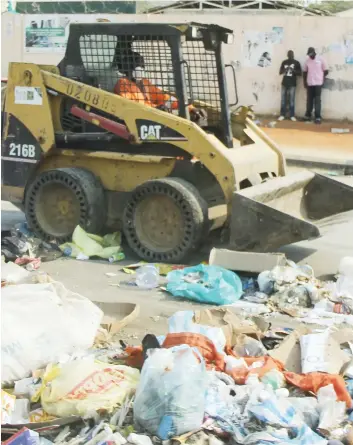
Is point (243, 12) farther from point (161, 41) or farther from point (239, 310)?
point (239, 310)

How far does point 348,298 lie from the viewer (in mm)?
6129

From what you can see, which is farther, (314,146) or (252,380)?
(314,146)

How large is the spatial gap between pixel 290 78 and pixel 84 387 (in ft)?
47.0

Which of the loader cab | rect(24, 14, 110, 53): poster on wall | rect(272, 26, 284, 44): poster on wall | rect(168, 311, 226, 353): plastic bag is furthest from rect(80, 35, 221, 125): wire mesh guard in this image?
rect(24, 14, 110, 53): poster on wall

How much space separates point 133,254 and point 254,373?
137 inches

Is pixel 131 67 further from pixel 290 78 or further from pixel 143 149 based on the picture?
pixel 290 78

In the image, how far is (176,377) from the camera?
381 centimetres

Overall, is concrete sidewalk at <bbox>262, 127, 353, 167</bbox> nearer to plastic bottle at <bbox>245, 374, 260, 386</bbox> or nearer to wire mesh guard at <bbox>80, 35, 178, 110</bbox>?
wire mesh guard at <bbox>80, 35, 178, 110</bbox>

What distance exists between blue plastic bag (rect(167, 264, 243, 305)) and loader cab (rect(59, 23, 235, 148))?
1.81 meters

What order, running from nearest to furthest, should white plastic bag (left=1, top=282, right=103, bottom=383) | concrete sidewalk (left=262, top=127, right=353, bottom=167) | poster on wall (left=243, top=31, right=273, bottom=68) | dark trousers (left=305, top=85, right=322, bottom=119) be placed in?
white plastic bag (left=1, top=282, right=103, bottom=383) → concrete sidewalk (left=262, top=127, right=353, bottom=167) → dark trousers (left=305, top=85, right=322, bottom=119) → poster on wall (left=243, top=31, right=273, bottom=68)

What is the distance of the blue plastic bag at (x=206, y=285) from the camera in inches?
245

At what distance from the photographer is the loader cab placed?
7.49 metres

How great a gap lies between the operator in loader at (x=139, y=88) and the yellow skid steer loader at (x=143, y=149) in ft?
0.04

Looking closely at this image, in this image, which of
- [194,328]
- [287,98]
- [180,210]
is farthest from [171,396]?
[287,98]
